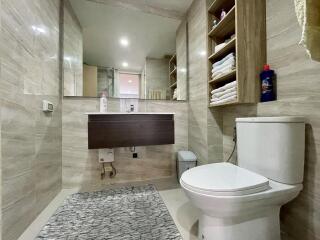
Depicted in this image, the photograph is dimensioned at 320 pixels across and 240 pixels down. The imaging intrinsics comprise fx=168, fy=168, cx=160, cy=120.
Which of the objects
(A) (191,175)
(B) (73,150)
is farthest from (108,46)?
(A) (191,175)

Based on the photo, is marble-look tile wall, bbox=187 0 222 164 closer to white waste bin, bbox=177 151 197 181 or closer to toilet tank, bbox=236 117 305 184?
white waste bin, bbox=177 151 197 181

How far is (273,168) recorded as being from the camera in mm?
970

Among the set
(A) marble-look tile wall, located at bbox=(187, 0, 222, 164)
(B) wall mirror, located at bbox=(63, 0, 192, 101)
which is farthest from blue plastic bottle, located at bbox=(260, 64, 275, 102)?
(B) wall mirror, located at bbox=(63, 0, 192, 101)

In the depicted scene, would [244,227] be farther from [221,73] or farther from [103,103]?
[103,103]

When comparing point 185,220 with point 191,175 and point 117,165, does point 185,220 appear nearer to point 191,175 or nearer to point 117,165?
point 191,175

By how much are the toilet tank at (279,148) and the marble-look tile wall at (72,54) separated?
5.37ft

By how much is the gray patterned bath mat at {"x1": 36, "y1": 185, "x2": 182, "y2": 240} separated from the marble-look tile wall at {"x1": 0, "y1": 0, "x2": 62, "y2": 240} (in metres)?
0.20

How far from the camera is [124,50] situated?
1.86m

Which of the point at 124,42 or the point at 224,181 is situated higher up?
the point at 124,42

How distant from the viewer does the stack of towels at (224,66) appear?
1314 millimetres

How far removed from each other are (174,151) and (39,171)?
130cm

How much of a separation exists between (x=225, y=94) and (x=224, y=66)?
9.2 inches

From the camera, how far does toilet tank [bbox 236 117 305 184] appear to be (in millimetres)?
916

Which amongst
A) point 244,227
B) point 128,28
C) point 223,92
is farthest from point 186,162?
point 128,28
